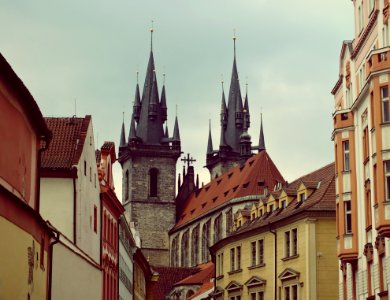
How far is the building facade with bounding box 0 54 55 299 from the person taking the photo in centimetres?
2359

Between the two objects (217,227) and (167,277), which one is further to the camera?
(167,277)

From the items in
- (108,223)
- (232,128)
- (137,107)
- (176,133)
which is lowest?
(108,223)

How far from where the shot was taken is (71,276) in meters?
36.1

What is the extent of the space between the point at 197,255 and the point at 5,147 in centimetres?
12974

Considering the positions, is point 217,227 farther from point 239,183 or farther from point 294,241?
point 294,241

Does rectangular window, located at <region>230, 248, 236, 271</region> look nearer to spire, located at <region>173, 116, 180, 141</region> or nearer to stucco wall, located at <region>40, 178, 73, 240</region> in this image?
stucco wall, located at <region>40, 178, 73, 240</region>

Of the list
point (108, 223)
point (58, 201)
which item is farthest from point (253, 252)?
point (58, 201)

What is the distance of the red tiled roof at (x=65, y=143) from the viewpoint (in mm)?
47544

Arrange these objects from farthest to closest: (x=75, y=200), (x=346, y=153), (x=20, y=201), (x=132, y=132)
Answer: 1. (x=132, y=132)
2. (x=346, y=153)
3. (x=75, y=200)
4. (x=20, y=201)

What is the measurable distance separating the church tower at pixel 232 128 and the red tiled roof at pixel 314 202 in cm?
9448

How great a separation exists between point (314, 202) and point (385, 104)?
22.5 metres

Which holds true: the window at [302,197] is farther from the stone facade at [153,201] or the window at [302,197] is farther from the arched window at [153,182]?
the arched window at [153,182]

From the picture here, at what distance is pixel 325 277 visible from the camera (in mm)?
60344

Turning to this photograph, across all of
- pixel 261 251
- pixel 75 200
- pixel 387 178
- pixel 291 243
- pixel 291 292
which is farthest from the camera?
pixel 261 251
